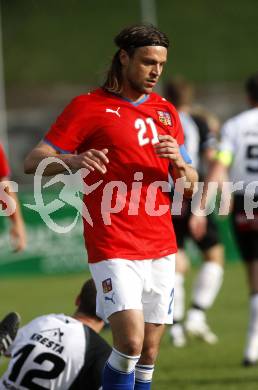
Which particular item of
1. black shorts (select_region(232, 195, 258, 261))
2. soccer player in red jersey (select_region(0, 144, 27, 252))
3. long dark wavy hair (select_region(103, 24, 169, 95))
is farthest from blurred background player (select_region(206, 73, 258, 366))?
Answer: long dark wavy hair (select_region(103, 24, 169, 95))

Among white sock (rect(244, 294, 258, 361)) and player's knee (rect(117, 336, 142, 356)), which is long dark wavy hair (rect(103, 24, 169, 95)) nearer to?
player's knee (rect(117, 336, 142, 356))

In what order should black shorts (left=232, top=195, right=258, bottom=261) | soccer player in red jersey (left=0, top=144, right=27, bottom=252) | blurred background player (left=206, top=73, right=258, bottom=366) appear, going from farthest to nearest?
1. black shorts (left=232, top=195, right=258, bottom=261)
2. blurred background player (left=206, top=73, right=258, bottom=366)
3. soccer player in red jersey (left=0, top=144, right=27, bottom=252)

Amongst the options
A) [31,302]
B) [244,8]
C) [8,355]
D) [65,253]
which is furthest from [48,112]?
[8,355]

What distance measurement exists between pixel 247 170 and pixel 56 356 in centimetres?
381

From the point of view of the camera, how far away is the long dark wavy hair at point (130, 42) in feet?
17.9

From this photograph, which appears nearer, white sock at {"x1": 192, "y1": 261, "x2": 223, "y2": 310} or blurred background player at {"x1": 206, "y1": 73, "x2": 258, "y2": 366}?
blurred background player at {"x1": 206, "y1": 73, "x2": 258, "y2": 366}

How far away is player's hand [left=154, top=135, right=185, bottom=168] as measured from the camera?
5.32 meters

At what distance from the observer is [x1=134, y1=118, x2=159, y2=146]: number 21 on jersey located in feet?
18.0

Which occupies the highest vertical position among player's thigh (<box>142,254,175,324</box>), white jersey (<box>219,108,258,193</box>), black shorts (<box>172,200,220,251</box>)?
white jersey (<box>219,108,258,193</box>)

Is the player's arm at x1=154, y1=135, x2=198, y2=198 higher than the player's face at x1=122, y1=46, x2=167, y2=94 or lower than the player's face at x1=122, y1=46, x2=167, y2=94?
lower

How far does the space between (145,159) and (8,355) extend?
1.37 m

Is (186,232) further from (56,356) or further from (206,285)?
(56,356)

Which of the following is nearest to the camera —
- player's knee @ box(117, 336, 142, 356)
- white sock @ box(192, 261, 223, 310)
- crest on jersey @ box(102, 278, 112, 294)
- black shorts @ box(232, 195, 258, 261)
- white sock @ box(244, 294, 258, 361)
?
player's knee @ box(117, 336, 142, 356)

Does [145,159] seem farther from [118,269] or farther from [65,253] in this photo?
[65,253]
